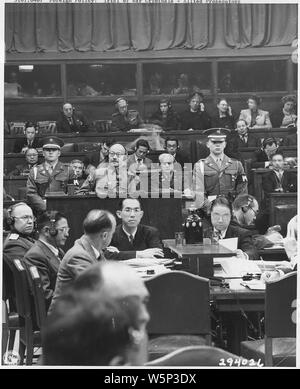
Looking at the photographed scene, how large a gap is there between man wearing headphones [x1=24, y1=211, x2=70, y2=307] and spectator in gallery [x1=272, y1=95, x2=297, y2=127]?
1.51m

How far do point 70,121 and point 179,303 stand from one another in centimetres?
147

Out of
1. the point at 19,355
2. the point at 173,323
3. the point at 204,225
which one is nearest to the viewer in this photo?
the point at 173,323

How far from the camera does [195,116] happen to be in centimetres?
528

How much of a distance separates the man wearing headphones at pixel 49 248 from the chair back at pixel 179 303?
2.26 feet

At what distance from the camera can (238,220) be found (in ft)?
17.9

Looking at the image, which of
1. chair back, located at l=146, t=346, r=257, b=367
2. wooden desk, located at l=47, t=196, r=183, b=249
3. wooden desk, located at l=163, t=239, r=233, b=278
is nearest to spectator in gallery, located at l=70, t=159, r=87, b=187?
wooden desk, located at l=47, t=196, r=183, b=249

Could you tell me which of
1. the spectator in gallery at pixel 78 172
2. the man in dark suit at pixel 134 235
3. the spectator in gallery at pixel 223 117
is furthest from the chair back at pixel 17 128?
the spectator in gallery at pixel 223 117

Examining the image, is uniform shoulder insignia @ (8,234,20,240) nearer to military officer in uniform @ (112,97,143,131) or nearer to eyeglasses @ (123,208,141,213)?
eyeglasses @ (123,208,141,213)

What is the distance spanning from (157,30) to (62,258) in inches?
60.0

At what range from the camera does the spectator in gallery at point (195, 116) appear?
17.2ft
